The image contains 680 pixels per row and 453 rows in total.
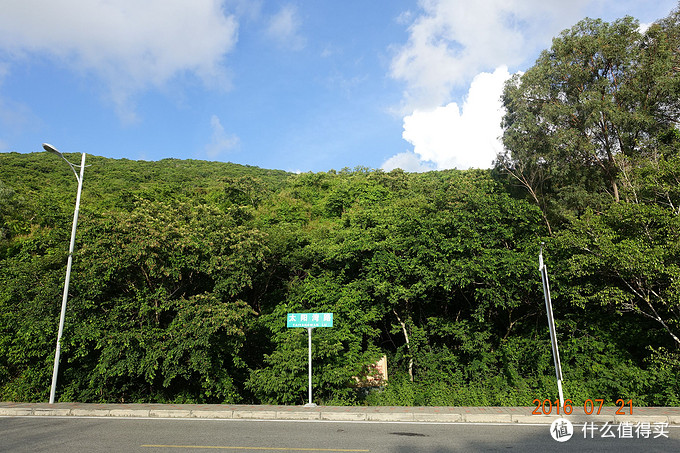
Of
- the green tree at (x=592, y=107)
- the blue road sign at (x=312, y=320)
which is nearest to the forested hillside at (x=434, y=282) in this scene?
the green tree at (x=592, y=107)

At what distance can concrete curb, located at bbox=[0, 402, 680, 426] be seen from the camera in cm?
841

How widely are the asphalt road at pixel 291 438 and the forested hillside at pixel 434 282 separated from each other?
13.3 ft

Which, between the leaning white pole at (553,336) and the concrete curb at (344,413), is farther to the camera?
the leaning white pole at (553,336)

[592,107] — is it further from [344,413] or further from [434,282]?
[344,413]

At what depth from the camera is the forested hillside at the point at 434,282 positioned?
40.8 feet

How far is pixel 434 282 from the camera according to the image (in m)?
14.7

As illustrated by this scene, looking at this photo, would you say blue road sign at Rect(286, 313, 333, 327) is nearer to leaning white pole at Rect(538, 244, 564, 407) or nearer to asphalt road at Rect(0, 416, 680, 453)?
asphalt road at Rect(0, 416, 680, 453)

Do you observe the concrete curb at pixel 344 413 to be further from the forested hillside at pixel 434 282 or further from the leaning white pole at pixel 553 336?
the forested hillside at pixel 434 282

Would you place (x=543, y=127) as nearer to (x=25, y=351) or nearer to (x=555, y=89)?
(x=555, y=89)

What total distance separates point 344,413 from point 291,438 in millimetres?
1966

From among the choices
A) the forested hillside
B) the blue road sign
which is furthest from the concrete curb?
the forested hillside

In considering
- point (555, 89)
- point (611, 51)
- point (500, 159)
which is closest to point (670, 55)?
point (611, 51)

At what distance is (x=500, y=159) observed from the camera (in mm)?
21203

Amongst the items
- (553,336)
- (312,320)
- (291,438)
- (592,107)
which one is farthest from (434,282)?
(592,107)
